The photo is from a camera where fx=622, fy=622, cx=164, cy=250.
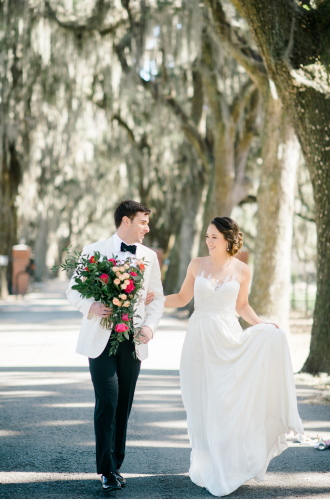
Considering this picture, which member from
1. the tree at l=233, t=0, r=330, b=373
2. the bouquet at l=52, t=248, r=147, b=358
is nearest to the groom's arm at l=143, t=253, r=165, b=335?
the bouquet at l=52, t=248, r=147, b=358

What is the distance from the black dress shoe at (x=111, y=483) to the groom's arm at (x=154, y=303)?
3.39 feet

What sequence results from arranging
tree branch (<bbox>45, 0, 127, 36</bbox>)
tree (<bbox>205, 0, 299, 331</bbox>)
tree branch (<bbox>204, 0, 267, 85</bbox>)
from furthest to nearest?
tree branch (<bbox>45, 0, 127, 36</bbox>) → tree (<bbox>205, 0, 299, 331</bbox>) → tree branch (<bbox>204, 0, 267, 85</bbox>)

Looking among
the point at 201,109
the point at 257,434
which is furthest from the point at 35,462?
the point at 201,109

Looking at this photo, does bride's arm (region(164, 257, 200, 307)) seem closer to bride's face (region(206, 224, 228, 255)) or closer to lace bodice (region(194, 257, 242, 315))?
lace bodice (region(194, 257, 242, 315))

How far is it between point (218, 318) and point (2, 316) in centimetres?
1313

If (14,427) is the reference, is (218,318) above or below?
above

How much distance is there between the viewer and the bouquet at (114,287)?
4.23m

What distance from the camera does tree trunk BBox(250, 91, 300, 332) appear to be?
470 inches

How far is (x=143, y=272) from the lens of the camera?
4.45 meters

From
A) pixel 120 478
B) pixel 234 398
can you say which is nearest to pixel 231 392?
pixel 234 398

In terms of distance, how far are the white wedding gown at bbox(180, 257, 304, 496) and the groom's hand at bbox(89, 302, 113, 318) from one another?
812 mm

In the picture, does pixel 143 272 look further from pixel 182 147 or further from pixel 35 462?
pixel 182 147

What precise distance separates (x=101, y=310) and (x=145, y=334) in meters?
0.36

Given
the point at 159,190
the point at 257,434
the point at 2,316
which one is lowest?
the point at 2,316
